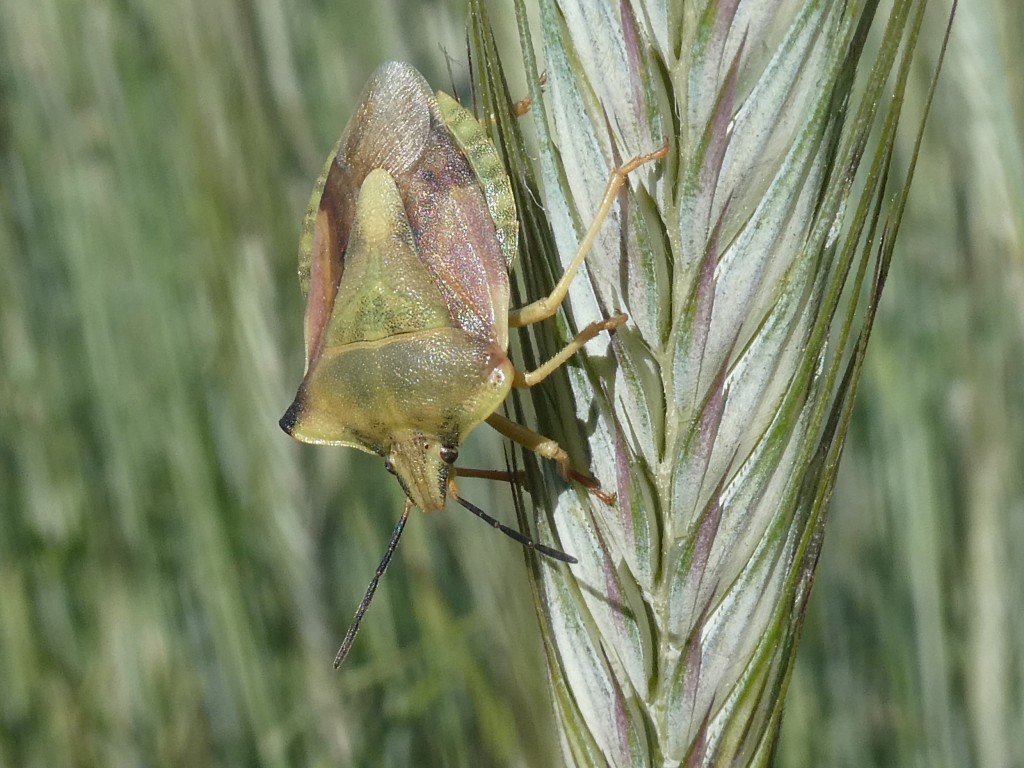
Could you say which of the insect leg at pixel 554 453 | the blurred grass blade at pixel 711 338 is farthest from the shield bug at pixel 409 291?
the blurred grass blade at pixel 711 338

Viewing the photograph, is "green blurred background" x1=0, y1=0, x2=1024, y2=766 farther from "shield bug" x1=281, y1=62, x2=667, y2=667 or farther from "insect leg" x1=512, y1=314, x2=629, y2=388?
"insect leg" x1=512, y1=314, x2=629, y2=388

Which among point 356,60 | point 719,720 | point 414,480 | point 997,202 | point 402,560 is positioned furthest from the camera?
point 356,60

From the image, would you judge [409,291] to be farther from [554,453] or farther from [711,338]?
[711,338]

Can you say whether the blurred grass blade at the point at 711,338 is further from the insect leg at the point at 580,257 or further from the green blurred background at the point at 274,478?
the green blurred background at the point at 274,478

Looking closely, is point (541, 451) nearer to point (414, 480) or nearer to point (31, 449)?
point (414, 480)

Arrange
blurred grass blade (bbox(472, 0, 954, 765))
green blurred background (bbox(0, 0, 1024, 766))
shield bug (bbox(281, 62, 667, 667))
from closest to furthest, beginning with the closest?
blurred grass blade (bbox(472, 0, 954, 765)) < shield bug (bbox(281, 62, 667, 667)) < green blurred background (bbox(0, 0, 1024, 766))

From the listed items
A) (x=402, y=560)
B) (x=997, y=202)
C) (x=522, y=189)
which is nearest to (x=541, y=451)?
(x=522, y=189)

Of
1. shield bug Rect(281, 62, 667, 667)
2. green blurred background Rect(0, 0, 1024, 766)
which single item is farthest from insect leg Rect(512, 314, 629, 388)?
green blurred background Rect(0, 0, 1024, 766)
